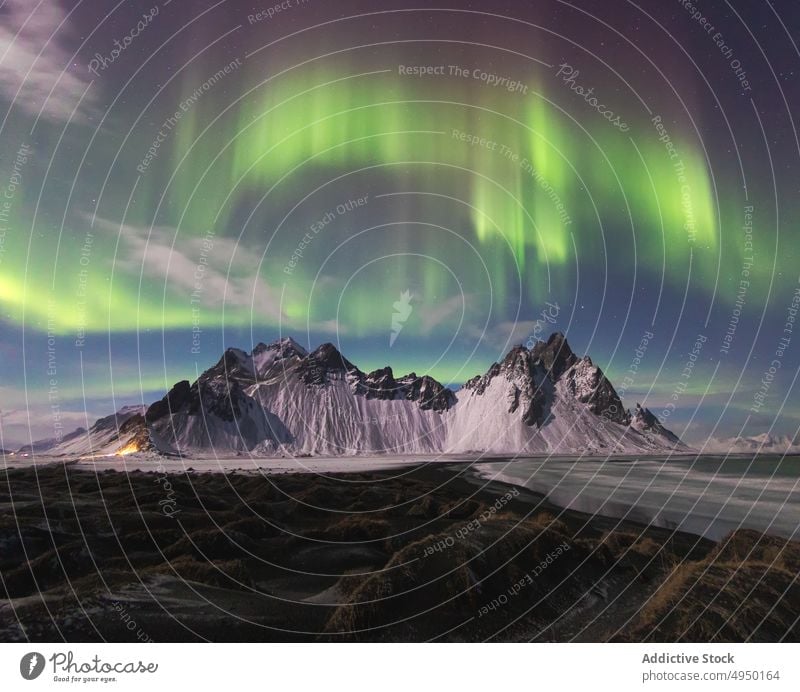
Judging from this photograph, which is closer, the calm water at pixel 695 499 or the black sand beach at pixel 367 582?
the black sand beach at pixel 367 582

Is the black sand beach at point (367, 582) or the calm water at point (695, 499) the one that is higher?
the black sand beach at point (367, 582)

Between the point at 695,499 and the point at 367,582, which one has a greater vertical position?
the point at 367,582

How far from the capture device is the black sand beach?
18.7 m

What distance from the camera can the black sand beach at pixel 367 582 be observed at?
18.7m

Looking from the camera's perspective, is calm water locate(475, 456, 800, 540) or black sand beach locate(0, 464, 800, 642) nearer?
black sand beach locate(0, 464, 800, 642)

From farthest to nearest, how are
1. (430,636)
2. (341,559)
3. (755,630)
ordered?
(341,559) < (755,630) < (430,636)

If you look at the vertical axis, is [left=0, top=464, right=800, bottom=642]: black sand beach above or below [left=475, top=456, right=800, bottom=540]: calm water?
above

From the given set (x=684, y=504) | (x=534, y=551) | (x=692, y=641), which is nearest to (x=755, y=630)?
(x=692, y=641)

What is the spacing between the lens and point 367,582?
69.3 ft

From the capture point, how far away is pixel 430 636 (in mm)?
19047

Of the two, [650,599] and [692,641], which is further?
[650,599]

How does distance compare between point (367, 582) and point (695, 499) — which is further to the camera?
point (695, 499)

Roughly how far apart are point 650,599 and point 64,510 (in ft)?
105
